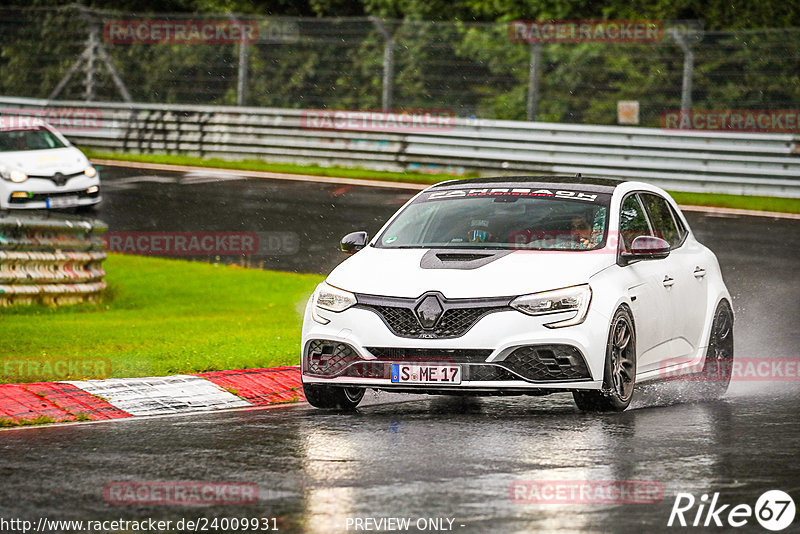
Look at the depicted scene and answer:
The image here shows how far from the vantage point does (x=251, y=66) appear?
101ft

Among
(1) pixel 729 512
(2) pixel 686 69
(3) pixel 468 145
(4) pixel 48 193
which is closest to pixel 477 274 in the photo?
(1) pixel 729 512

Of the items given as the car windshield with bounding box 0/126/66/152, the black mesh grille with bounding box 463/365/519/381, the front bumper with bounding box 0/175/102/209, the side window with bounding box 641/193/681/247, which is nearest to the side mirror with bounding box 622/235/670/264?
the side window with bounding box 641/193/681/247

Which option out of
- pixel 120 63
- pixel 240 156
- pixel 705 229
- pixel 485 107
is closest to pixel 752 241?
pixel 705 229

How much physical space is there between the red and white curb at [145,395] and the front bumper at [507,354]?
1.71m

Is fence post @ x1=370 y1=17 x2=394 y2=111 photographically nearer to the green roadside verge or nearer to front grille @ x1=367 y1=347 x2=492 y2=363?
the green roadside verge

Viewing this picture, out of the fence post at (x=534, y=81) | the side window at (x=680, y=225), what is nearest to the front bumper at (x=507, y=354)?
the side window at (x=680, y=225)

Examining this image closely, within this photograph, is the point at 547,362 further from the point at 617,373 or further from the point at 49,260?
the point at 49,260

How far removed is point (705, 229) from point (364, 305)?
41.1 ft

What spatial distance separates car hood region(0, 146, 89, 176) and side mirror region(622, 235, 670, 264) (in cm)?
1490

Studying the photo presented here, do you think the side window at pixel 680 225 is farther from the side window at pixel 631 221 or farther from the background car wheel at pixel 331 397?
the background car wheel at pixel 331 397

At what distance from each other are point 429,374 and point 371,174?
724 inches

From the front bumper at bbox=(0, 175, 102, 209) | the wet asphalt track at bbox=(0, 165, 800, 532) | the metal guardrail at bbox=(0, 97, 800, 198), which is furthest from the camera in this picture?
the metal guardrail at bbox=(0, 97, 800, 198)

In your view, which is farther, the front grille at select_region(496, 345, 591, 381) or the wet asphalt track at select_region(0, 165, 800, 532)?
the front grille at select_region(496, 345, 591, 381)

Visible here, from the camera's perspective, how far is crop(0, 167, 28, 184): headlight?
23266 mm
